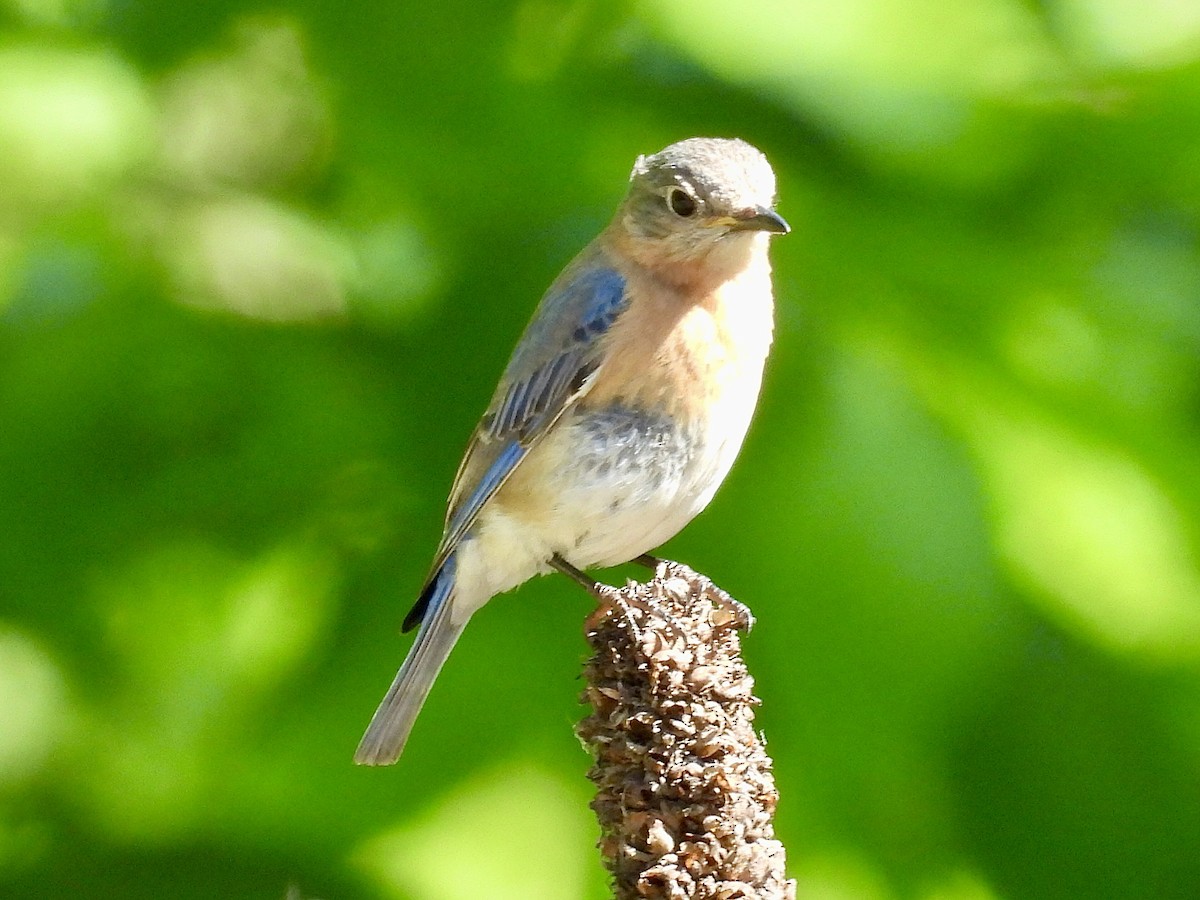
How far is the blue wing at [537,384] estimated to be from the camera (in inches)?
115

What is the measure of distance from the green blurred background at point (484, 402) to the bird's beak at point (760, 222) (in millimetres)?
326

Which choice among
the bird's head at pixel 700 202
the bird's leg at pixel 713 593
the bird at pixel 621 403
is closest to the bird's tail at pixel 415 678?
the bird at pixel 621 403

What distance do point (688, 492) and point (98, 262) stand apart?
1312 millimetres

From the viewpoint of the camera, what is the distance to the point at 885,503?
2.89m

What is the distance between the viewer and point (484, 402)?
313 cm

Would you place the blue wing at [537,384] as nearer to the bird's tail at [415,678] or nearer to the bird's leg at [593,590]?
the bird's tail at [415,678]

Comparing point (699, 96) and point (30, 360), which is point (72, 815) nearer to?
point (30, 360)

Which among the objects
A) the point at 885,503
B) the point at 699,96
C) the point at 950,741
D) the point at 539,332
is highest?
the point at 699,96

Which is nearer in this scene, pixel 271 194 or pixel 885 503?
pixel 885 503

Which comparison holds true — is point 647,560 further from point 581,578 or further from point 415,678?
point 415,678

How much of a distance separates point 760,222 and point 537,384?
62 centimetres

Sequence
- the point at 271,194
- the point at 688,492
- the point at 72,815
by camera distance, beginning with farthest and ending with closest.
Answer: the point at 271,194
the point at 72,815
the point at 688,492

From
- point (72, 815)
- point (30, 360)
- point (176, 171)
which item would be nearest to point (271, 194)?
point (176, 171)

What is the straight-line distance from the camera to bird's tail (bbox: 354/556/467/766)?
113 inches
